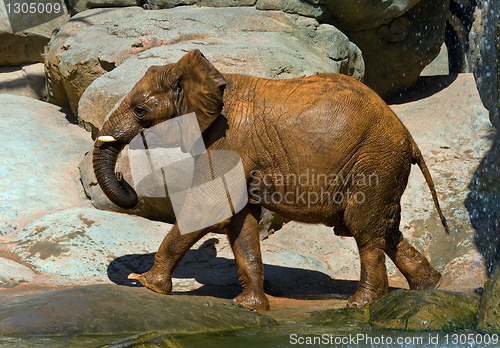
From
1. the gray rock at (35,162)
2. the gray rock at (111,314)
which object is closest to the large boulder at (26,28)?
the gray rock at (35,162)

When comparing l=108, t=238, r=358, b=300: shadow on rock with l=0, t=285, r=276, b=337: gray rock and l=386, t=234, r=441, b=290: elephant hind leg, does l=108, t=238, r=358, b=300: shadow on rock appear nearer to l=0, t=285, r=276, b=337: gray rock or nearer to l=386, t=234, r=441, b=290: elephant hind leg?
l=386, t=234, r=441, b=290: elephant hind leg

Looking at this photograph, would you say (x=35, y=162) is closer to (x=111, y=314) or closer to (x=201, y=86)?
(x=201, y=86)

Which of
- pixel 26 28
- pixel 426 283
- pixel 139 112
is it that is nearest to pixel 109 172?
pixel 139 112

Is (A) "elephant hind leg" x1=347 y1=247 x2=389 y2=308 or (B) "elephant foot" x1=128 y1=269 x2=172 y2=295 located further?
(B) "elephant foot" x1=128 y1=269 x2=172 y2=295

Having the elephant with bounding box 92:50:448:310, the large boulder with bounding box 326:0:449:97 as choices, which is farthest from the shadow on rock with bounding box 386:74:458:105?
the elephant with bounding box 92:50:448:310

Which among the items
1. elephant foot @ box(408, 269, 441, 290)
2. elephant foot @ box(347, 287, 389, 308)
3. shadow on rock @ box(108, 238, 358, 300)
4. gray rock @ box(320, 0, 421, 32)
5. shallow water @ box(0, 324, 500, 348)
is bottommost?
shadow on rock @ box(108, 238, 358, 300)

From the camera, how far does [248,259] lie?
20.3ft

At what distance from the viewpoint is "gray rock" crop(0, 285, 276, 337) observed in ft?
15.3

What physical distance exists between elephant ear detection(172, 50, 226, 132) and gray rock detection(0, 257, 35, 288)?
2.48 metres

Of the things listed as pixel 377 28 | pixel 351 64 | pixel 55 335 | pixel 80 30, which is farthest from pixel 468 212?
pixel 80 30

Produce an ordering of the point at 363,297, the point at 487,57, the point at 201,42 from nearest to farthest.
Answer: the point at 363,297
the point at 487,57
the point at 201,42

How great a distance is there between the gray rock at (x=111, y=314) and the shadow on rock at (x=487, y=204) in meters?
3.62

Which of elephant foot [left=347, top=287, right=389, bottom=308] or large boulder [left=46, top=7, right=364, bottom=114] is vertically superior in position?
large boulder [left=46, top=7, right=364, bottom=114]

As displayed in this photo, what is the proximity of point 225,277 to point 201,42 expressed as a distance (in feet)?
13.2
